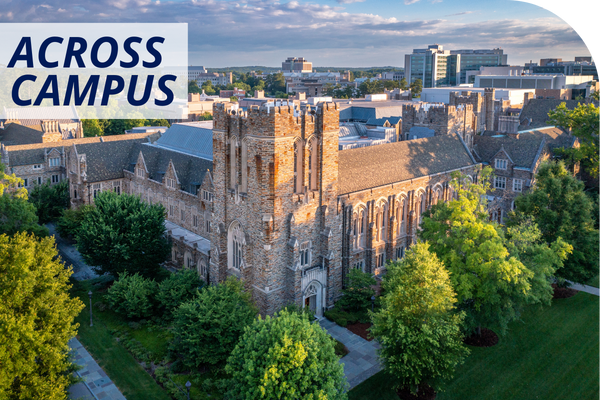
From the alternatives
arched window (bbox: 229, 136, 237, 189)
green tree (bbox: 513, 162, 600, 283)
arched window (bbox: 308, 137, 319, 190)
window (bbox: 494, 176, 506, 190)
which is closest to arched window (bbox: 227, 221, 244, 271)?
arched window (bbox: 229, 136, 237, 189)

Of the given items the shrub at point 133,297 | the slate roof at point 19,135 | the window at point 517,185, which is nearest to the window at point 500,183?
the window at point 517,185

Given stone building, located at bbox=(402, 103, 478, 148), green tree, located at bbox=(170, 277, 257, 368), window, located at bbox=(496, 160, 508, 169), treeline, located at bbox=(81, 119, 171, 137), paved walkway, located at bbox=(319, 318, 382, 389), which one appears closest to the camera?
green tree, located at bbox=(170, 277, 257, 368)

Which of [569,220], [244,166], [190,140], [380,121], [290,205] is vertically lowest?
[569,220]

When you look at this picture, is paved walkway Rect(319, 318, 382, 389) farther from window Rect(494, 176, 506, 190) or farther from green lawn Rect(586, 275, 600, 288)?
window Rect(494, 176, 506, 190)

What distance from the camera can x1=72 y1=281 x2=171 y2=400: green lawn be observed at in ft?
121

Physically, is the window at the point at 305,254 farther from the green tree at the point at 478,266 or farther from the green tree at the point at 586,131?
the green tree at the point at 586,131

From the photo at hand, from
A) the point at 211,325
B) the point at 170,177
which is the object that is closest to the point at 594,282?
the point at 211,325

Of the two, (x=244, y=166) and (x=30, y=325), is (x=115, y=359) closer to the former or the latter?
(x=30, y=325)

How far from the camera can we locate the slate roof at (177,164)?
63344mm

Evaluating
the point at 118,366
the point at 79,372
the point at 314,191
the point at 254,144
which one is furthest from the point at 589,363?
the point at 79,372

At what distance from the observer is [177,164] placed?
6650cm

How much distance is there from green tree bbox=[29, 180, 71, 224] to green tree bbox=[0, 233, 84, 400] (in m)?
47.4

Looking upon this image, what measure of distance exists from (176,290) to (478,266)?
27988mm

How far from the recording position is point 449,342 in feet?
107
